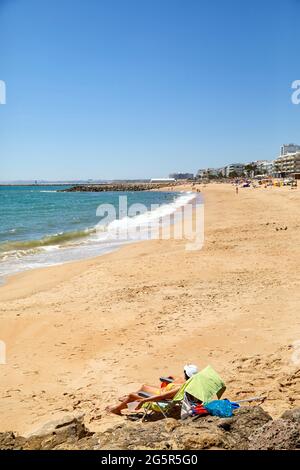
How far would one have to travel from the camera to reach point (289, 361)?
485cm

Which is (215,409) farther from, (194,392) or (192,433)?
(192,433)

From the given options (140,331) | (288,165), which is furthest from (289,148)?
(140,331)

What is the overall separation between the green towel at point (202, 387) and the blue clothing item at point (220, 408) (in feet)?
0.76

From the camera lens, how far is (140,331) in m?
6.31

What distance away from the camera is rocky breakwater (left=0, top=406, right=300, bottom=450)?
254cm

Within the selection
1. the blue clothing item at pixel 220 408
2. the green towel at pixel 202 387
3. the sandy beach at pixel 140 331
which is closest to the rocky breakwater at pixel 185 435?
the blue clothing item at pixel 220 408

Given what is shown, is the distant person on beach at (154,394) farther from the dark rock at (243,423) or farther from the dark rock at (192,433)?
the dark rock at (243,423)

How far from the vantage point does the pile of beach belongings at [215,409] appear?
327cm

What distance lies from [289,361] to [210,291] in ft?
11.1

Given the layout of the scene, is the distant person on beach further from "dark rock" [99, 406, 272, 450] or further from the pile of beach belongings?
"dark rock" [99, 406, 272, 450]

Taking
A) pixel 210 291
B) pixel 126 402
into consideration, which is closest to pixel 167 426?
pixel 126 402

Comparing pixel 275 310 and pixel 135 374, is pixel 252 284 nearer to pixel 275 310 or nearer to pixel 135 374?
pixel 275 310

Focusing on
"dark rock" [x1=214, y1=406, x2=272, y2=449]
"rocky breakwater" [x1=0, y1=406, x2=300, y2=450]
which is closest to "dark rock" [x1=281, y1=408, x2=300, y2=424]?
"rocky breakwater" [x1=0, y1=406, x2=300, y2=450]
